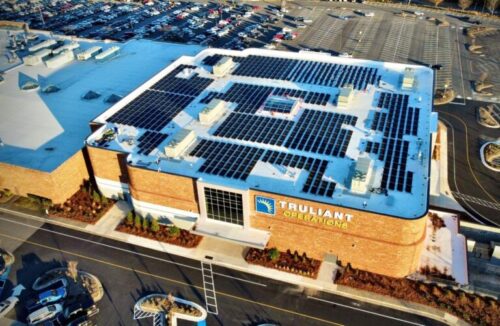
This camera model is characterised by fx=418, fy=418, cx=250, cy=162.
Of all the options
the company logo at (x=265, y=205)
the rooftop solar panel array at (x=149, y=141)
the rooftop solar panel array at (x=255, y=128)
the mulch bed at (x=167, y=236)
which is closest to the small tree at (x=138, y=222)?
the mulch bed at (x=167, y=236)

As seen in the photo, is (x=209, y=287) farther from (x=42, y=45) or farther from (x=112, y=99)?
(x=42, y=45)

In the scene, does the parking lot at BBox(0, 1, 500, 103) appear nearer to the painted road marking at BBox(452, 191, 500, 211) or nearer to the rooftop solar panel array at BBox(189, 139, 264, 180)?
the painted road marking at BBox(452, 191, 500, 211)

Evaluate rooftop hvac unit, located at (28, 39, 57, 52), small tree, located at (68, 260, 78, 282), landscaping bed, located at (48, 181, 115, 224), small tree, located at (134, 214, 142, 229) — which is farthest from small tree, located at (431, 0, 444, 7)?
small tree, located at (68, 260, 78, 282)

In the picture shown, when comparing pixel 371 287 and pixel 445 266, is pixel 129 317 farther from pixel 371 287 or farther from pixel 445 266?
pixel 445 266

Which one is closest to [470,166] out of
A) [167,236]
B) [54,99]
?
[167,236]

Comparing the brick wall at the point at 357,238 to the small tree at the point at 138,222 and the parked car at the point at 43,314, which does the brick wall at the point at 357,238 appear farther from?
the parked car at the point at 43,314

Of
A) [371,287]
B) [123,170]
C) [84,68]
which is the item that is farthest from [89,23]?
[371,287]
